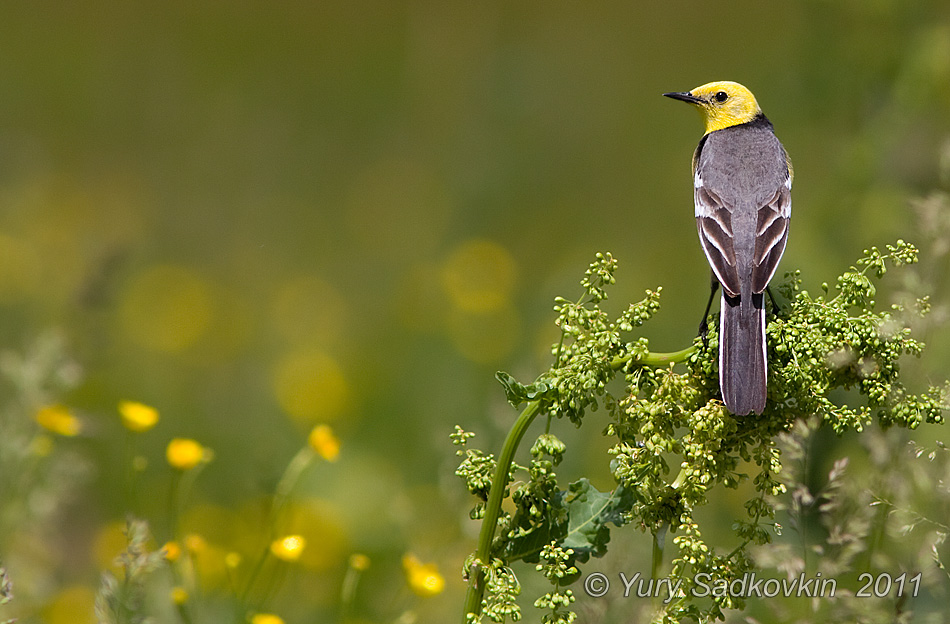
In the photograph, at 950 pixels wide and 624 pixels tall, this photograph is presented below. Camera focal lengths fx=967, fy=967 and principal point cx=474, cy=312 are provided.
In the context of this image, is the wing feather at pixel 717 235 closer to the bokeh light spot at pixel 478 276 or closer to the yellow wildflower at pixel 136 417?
the yellow wildflower at pixel 136 417

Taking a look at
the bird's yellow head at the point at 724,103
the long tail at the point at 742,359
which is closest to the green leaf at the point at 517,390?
the long tail at the point at 742,359

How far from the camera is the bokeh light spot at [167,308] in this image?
7.18 meters

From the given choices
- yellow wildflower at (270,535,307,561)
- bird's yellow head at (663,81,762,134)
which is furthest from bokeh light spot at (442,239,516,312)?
yellow wildflower at (270,535,307,561)

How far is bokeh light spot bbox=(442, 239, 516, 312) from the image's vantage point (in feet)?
23.8

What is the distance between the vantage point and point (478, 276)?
7.48m

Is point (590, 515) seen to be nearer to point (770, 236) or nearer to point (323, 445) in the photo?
point (770, 236)

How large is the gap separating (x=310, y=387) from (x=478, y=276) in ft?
5.56

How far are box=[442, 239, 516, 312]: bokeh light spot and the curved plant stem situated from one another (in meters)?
5.17

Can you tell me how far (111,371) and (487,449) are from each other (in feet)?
10.8

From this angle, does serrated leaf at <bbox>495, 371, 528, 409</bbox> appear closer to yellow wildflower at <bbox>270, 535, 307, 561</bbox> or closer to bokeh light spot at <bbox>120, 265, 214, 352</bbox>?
yellow wildflower at <bbox>270, 535, 307, 561</bbox>

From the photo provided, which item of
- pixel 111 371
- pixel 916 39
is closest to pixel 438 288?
pixel 111 371

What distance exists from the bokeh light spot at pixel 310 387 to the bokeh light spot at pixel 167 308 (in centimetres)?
86

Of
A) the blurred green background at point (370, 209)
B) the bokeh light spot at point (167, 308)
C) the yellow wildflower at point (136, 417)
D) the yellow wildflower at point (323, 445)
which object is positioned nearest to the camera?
the yellow wildflower at point (323, 445)

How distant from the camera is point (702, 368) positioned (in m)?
2.12
